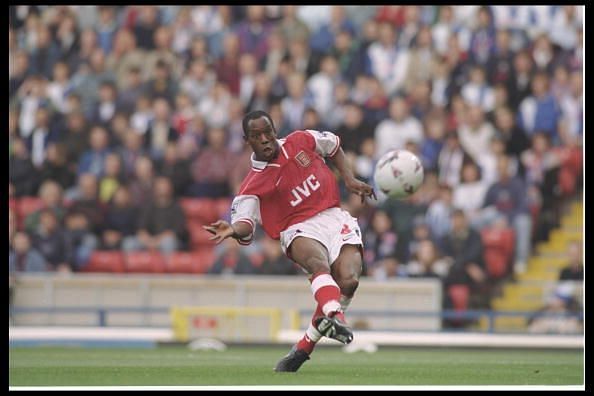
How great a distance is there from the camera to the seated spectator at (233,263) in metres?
21.4

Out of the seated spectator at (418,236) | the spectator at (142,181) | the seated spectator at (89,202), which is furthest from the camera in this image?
the spectator at (142,181)

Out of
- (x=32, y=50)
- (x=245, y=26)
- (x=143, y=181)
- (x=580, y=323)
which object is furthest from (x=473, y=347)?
(x=32, y=50)

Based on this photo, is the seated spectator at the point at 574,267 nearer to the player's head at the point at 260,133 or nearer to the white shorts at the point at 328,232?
the white shorts at the point at 328,232

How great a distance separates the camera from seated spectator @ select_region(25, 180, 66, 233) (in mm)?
22297

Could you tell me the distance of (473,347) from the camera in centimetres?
1883

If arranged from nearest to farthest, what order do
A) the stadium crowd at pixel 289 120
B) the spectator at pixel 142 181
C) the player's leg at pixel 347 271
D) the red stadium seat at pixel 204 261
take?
the player's leg at pixel 347 271 < the stadium crowd at pixel 289 120 < the red stadium seat at pixel 204 261 < the spectator at pixel 142 181

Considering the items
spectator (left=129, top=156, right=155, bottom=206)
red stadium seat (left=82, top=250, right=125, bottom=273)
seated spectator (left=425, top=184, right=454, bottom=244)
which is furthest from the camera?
spectator (left=129, top=156, right=155, bottom=206)

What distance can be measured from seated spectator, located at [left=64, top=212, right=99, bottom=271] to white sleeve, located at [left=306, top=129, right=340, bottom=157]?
378 inches

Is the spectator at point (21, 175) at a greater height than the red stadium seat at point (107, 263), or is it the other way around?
the spectator at point (21, 175)

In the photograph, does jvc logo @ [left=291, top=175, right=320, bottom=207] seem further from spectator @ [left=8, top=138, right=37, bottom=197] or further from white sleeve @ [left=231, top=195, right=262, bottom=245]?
spectator @ [left=8, top=138, right=37, bottom=197]

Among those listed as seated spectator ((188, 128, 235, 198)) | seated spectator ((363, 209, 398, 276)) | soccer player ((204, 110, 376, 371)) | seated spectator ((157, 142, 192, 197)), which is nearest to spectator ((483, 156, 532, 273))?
seated spectator ((363, 209, 398, 276))

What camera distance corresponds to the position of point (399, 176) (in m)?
13.3

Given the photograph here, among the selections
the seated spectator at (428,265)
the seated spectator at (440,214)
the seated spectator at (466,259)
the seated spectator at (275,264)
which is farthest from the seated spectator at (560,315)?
the seated spectator at (275,264)

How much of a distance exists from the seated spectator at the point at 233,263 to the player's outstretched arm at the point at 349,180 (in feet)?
26.3
